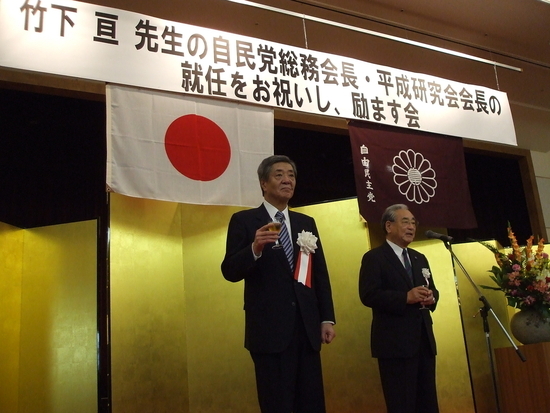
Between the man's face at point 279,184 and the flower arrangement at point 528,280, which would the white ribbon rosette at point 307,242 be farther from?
the flower arrangement at point 528,280

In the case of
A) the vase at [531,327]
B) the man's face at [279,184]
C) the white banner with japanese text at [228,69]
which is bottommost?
the vase at [531,327]

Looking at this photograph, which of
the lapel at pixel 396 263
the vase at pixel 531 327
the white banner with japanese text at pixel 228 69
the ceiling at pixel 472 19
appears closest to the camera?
the lapel at pixel 396 263

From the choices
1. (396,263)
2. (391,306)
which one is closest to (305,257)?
(391,306)

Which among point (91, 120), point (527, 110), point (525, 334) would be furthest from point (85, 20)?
point (527, 110)

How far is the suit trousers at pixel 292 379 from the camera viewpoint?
2.36m

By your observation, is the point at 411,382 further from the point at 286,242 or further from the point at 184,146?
the point at 184,146

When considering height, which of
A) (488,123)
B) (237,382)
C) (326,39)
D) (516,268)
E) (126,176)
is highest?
(326,39)

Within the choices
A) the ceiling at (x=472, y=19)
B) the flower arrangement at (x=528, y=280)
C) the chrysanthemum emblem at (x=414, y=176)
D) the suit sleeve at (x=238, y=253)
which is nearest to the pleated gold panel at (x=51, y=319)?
the suit sleeve at (x=238, y=253)

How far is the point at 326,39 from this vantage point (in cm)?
513

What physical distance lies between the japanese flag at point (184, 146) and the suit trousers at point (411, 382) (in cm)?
139

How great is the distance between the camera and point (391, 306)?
305 cm

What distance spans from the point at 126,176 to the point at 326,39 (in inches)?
96.5

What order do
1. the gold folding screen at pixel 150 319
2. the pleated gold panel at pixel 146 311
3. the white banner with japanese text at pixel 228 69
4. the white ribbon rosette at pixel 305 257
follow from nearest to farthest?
the white ribbon rosette at pixel 305 257, the white banner with japanese text at pixel 228 69, the pleated gold panel at pixel 146 311, the gold folding screen at pixel 150 319

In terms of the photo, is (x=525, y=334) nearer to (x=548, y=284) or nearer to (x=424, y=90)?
(x=548, y=284)
